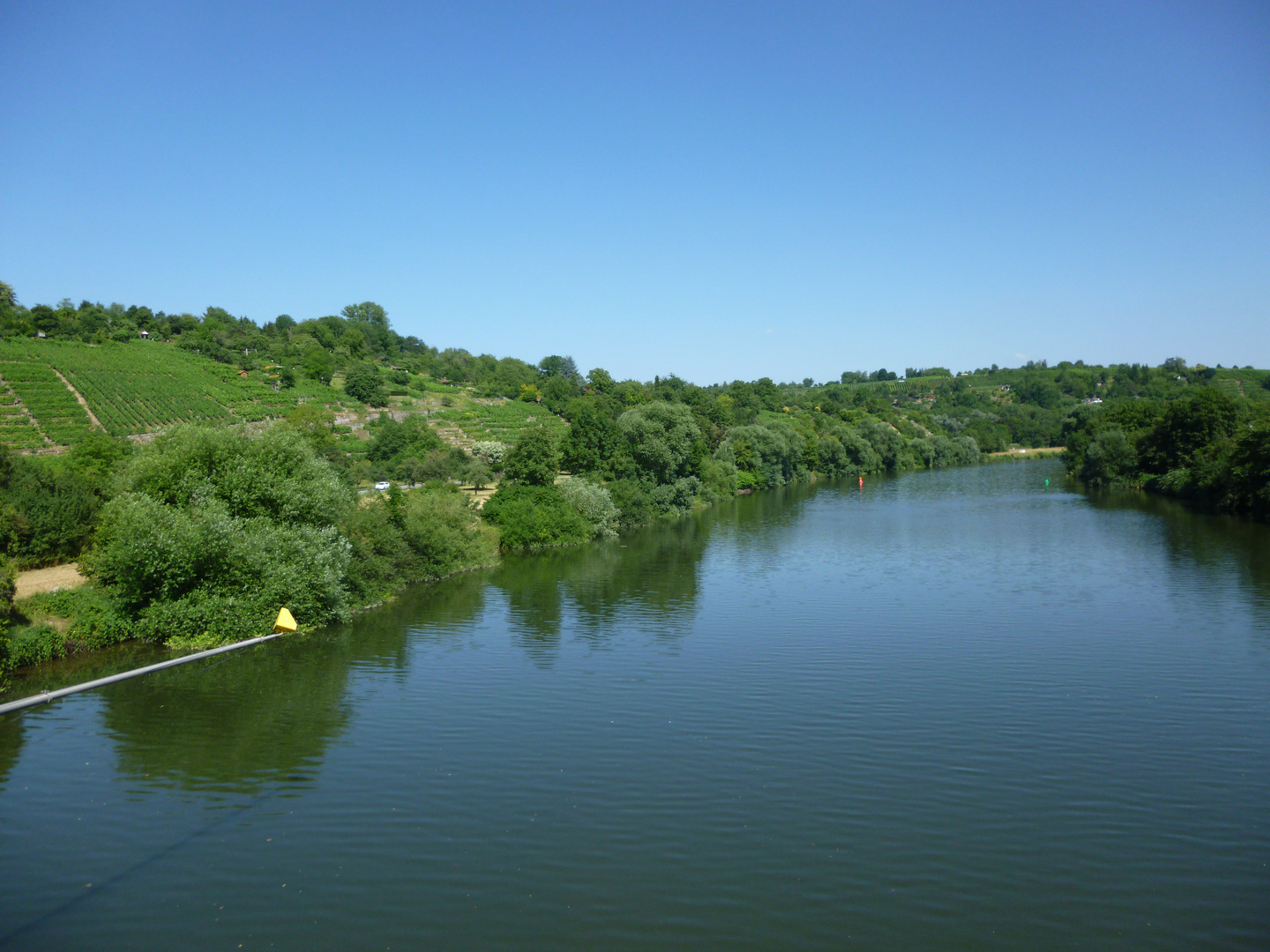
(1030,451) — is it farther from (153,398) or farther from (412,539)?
(412,539)

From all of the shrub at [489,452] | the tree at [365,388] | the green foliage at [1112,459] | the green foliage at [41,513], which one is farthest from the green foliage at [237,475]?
the tree at [365,388]

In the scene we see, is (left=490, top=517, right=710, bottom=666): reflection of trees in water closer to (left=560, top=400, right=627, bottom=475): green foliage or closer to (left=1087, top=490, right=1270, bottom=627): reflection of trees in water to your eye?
(left=560, top=400, right=627, bottom=475): green foliage

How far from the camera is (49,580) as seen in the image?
25516mm

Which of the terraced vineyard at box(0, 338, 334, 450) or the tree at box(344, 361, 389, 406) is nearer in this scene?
the terraced vineyard at box(0, 338, 334, 450)

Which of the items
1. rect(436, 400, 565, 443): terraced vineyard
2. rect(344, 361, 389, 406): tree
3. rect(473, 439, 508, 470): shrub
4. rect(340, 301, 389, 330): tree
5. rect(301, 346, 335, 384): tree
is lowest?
rect(473, 439, 508, 470): shrub

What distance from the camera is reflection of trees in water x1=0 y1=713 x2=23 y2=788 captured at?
15.1 meters

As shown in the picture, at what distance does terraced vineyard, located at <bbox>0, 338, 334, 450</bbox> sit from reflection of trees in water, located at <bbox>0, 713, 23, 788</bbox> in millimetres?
33201

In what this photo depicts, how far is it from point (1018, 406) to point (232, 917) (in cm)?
16924

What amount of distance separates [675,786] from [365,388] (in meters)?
90.6

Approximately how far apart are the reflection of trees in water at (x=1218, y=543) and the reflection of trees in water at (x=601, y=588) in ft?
60.2

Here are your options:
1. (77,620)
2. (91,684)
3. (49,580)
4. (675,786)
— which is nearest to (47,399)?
(49,580)

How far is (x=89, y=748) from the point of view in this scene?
1608cm

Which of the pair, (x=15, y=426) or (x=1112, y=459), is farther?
(x=1112, y=459)

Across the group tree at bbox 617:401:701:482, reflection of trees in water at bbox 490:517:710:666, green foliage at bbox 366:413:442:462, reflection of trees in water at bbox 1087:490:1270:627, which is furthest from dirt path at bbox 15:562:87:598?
green foliage at bbox 366:413:442:462
